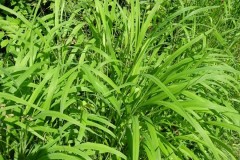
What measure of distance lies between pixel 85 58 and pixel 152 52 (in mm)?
468

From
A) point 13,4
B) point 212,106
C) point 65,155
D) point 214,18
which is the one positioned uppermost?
point 13,4

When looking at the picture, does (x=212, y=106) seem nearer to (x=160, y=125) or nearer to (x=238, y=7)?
(x=160, y=125)

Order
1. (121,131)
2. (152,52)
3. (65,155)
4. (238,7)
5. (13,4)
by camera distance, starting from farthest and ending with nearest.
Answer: (238,7) < (13,4) < (152,52) < (121,131) < (65,155)

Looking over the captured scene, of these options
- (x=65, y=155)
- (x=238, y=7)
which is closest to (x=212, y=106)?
(x=65, y=155)

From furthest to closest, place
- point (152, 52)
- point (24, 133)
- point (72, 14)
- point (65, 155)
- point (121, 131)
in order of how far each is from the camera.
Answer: point (152, 52)
point (72, 14)
point (121, 131)
point (24, 133)
point (65, 155)

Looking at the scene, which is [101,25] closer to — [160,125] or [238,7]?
[160,125]

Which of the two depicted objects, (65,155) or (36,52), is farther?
(36,52)

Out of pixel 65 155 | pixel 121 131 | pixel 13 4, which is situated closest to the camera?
pixel 65 155

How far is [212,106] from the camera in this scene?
1.69m

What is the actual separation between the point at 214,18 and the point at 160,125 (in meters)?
1.17

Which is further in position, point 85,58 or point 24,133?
point 85,58

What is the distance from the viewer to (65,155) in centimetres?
152

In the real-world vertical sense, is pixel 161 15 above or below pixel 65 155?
above

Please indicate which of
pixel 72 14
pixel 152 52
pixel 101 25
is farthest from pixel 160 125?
pixel 72 14
